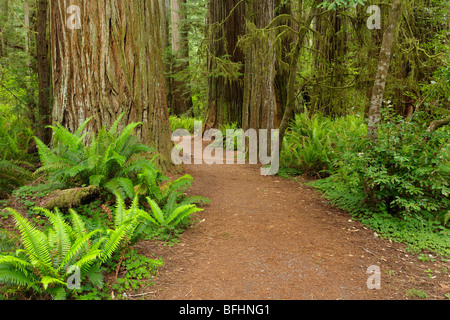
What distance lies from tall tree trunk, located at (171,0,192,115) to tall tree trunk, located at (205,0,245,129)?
4.04 meters

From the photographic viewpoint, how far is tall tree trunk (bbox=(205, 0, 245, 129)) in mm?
10258

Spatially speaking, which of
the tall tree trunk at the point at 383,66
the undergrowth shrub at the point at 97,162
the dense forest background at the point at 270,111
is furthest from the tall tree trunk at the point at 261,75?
the undergrowth shrub at the point at 97,162

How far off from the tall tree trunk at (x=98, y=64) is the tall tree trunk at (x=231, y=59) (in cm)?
535

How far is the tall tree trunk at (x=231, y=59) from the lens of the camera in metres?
10.3

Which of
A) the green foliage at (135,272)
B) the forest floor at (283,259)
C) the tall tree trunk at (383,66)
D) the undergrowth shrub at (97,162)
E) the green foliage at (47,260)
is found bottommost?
the forest floor at (283,259)

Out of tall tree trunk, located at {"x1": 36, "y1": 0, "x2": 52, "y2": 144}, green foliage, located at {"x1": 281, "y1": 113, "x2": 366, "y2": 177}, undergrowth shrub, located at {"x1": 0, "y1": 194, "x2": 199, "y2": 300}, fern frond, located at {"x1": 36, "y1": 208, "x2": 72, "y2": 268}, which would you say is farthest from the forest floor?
tall tree trunk, located at {"x1": 36, "y1": 0, "x2": 52, "y2": 144}

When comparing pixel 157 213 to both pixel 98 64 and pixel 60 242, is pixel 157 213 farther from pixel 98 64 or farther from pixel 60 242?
pixel 98 64

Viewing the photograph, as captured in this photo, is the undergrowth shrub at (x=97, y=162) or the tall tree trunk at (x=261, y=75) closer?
the undergrowth shrub at (x=97, y=162)

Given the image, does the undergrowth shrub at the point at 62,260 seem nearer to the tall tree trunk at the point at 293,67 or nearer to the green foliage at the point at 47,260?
the green foliage at the point at 47,260

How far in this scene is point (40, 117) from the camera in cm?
569

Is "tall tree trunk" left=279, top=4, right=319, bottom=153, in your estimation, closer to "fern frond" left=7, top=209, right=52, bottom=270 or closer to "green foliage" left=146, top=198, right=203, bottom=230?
"green foliage" left=146, top=198, right=203, bottom=230
